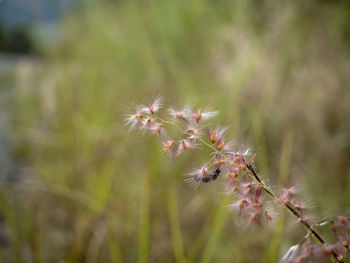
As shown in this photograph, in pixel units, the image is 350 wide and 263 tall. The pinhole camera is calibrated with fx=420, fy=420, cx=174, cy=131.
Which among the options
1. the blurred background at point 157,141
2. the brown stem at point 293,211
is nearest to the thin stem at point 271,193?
the brown stem at point 293,211

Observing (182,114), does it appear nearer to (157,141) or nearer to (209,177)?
(209,177)

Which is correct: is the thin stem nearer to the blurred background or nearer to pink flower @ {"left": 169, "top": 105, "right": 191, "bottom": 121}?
pink flower @ {"left": 169, "top": 105, "right": 191, "bottom": 121}

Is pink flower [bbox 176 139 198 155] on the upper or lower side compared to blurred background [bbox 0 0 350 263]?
lower

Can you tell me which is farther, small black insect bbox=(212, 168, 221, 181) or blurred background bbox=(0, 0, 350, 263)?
blurred background bbox=(0, 0, 350, 263)

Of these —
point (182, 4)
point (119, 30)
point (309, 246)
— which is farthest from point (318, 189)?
point (119, 30)

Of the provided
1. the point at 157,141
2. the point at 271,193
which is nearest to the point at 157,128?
the point at 271,193

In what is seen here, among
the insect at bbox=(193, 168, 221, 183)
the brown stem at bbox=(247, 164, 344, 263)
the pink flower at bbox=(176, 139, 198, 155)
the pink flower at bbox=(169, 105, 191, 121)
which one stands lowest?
the brown stem at bbox=(247, 164, 344, 263)

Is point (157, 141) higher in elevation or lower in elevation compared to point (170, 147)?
higher

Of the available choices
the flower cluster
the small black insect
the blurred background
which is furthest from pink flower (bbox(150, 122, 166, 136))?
the blurred background

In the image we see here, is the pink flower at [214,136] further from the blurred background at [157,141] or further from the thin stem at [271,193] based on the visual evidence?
the blurred background at [157,141]
